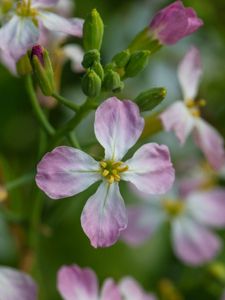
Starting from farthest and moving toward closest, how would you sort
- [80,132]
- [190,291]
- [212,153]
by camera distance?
[80,132] < [190,291] < [212,153]

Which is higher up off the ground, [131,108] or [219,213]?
[131,108]

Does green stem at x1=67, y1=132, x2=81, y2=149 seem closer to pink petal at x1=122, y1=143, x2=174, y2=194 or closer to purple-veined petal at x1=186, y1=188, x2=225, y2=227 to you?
pink petal at x1=122, y1=143, x2=174, y2=194

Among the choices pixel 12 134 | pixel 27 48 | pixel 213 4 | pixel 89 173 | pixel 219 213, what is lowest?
pixel 219 213

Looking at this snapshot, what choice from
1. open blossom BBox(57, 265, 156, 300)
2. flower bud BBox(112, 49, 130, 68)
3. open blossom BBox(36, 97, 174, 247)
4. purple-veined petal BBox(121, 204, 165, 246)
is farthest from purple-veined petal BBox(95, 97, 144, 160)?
purple-veined petal BBox(121, 204, 165, 246)

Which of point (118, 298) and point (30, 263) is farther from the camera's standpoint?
point (30, 263)

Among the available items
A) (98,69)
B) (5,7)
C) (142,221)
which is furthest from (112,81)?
(142,221)

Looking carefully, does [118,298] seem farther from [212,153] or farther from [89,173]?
[212,153]

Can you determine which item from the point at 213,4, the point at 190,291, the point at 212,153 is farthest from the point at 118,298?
the point at 213,4
